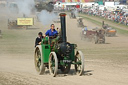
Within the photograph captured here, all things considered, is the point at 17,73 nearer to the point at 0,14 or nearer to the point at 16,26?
the point at 16,26

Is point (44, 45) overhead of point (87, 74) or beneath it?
overhead

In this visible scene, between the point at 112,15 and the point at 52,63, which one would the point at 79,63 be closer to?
the point at 52,63

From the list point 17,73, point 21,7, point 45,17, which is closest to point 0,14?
point 21,7

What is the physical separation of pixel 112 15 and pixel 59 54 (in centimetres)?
4611

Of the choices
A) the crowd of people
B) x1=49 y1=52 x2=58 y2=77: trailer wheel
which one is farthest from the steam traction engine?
the crowd of people

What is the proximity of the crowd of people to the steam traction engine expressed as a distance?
3738cm

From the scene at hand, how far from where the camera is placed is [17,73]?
1183 centimetres

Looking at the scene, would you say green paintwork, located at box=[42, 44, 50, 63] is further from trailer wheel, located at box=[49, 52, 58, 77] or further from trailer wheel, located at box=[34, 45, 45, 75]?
trailer wheel, located at box=[49, 52, 58, 77]

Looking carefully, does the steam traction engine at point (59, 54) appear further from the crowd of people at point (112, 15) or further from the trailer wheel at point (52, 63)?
the crowd of people at point (112, 15)

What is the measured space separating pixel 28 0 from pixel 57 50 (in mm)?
17417

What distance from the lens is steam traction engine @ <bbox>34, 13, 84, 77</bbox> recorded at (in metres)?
11.0

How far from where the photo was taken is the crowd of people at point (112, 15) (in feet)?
163

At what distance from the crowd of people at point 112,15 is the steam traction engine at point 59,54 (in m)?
37.4

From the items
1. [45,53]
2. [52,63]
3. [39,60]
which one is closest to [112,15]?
[39,60]
